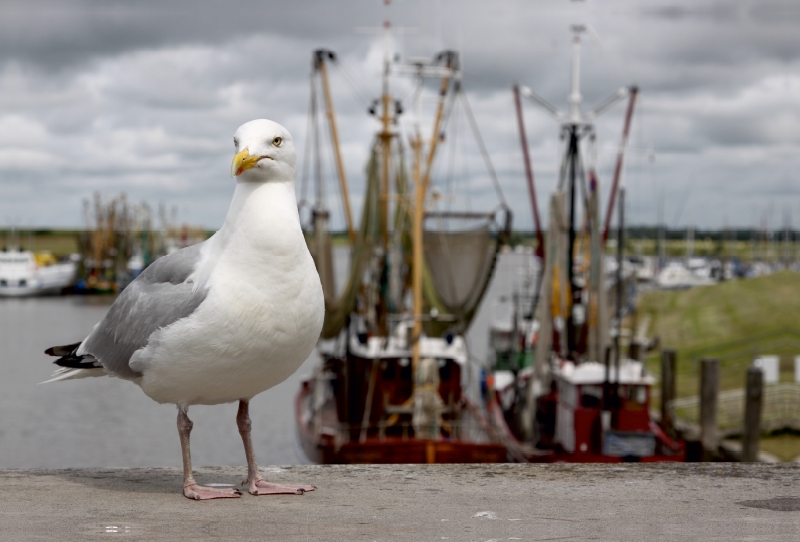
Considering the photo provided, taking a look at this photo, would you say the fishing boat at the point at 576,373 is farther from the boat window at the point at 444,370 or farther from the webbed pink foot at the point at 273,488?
the webbed pink foot at the point at 273,488

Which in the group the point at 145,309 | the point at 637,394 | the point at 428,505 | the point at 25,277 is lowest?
the point at 637,394

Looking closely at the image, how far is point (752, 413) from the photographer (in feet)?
62.1

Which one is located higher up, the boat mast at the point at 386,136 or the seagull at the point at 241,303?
the boat mast at the point at 386,136

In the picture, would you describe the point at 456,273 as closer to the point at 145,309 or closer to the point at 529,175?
the point at 529,175

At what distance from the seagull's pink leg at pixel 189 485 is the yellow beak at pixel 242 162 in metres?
1.20

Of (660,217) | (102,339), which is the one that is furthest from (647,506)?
(660,217)

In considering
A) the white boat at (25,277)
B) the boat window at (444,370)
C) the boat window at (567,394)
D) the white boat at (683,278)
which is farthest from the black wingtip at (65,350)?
the white boat at (25,277)

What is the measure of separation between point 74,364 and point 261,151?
62.6 inches

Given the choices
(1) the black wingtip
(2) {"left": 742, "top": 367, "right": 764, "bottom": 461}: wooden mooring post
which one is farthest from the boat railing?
(1) the black wingtip

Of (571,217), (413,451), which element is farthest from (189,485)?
(571,217)

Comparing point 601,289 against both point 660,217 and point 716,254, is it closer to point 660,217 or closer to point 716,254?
point 660,217

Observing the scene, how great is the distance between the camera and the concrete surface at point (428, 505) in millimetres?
3883

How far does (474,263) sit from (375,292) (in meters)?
2.73

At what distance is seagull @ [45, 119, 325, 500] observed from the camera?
407cm
